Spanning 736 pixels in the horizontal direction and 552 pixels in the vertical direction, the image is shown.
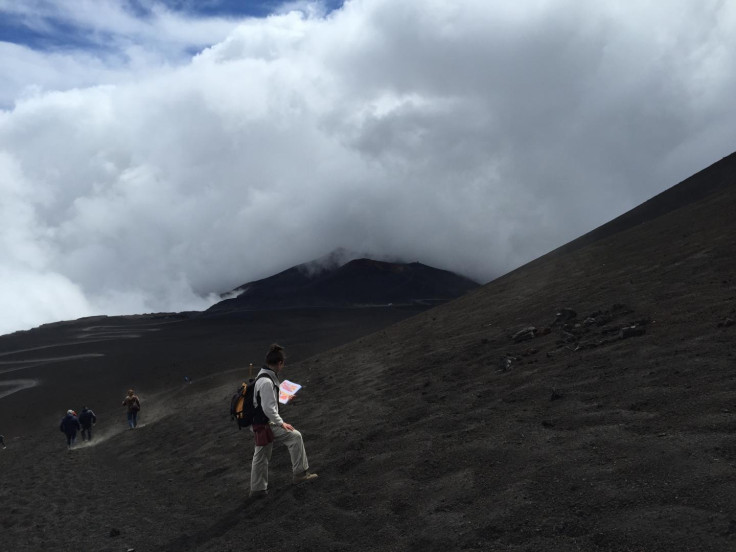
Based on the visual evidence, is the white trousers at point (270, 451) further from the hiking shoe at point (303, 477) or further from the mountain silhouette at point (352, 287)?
the mountain silhouette at point (352, 287)

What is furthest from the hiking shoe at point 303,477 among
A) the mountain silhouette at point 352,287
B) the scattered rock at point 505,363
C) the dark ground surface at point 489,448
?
the mountain silhouette at point 352,287

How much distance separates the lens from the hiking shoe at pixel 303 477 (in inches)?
327

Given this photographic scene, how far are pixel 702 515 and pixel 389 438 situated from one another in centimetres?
524

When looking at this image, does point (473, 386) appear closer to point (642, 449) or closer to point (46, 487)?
point (642, 449)

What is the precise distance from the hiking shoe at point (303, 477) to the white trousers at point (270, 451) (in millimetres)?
73

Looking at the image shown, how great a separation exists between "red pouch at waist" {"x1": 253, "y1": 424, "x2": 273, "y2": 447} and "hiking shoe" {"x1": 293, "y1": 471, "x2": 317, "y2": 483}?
62 cm

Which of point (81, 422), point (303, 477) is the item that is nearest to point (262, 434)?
point (303, 477)

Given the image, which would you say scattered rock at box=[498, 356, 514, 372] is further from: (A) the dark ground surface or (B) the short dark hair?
(B) the short dark hair

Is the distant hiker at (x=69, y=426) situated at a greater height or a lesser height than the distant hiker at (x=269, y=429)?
greater

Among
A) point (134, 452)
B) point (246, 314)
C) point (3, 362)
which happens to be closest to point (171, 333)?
point (246, 314)

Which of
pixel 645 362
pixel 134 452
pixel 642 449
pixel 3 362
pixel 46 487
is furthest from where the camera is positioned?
pixel 3 362

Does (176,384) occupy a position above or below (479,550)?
above

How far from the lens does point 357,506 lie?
7316 millimetres

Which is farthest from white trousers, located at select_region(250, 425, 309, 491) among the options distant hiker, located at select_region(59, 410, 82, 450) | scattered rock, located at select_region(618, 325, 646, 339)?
distant hiker, located at select_region(59, 410, 82, 450)
